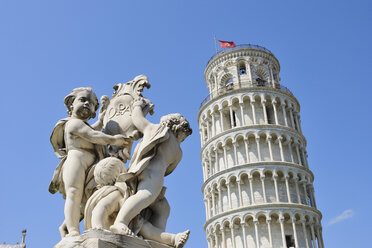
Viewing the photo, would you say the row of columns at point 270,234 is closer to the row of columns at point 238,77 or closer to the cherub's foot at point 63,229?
the row of columns at point 238,77

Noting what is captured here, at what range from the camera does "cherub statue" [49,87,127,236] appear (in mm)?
4082

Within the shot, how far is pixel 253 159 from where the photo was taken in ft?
131

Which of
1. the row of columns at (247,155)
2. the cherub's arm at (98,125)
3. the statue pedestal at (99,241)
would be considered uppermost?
the row of columns at (247,155)

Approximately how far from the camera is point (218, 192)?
40.6m

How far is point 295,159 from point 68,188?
39358mm

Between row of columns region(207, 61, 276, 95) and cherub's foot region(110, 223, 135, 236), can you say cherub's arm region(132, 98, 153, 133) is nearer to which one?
cherub's foot region(110, 223, 135, 236)

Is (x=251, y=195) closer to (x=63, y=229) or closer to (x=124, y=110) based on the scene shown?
(x=124, y=110)

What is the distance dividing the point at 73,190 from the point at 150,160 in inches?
28.8

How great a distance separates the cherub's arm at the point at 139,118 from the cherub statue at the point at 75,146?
19 centimetres

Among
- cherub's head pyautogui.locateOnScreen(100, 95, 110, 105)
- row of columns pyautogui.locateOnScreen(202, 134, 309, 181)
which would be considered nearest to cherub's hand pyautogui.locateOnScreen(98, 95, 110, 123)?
cherub's head pyautogui.locateOnScreen(100, 95, 110, 105)

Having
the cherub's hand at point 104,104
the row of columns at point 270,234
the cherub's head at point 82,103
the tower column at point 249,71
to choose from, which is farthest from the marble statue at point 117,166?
the tower column at point 249,71

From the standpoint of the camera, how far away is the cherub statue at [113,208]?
12.6 feet

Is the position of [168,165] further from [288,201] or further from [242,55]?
[242,55]

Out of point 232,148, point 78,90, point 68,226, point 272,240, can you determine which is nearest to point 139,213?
point 68,226
